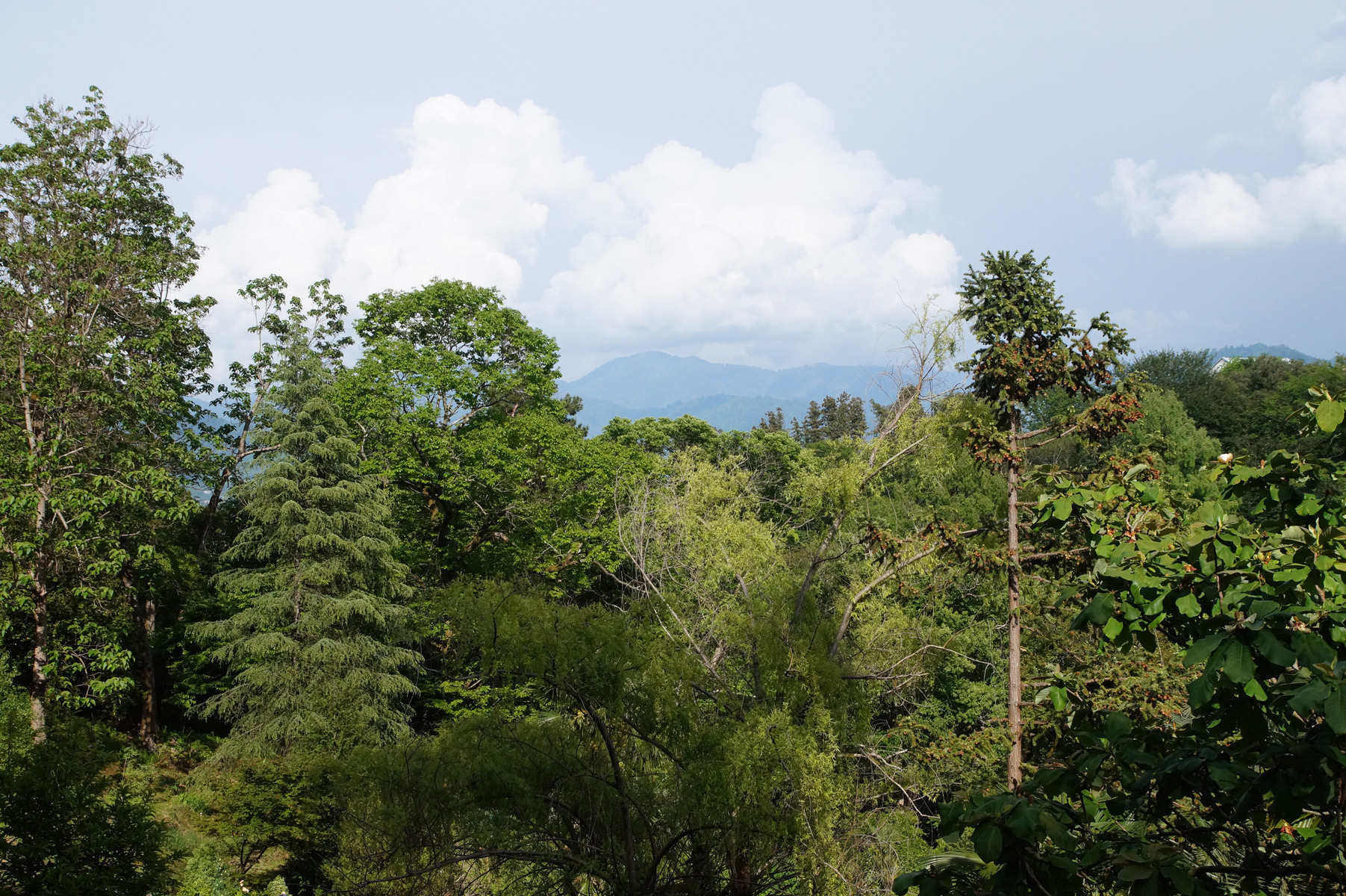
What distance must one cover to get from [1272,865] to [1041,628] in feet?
48.5

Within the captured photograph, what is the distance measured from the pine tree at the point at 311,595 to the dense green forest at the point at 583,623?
90mm

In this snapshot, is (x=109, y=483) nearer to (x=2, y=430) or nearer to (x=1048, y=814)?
(x=2, y=430)

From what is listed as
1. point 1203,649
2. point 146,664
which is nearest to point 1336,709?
point 1203,649

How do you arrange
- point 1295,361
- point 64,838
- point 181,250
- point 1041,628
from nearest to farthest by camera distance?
1. point 64,838
2. point 1041,628
3. point 181,250
4. point 1295,361

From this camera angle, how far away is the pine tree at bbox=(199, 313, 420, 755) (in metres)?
16.1

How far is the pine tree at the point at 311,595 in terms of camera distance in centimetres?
1606

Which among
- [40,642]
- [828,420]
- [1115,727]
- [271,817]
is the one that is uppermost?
[828,420]

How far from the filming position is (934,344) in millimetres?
11766

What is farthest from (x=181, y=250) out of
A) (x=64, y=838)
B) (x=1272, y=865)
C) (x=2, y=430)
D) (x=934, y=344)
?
(x=1272, y=865)

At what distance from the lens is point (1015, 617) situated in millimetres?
9148

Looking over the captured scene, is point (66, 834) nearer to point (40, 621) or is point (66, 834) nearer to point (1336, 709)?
point (40, 621)

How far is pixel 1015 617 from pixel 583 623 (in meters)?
4.88

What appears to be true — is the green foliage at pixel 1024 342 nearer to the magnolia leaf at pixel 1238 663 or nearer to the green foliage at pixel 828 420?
the magnolia leaf at pixel 1238 663

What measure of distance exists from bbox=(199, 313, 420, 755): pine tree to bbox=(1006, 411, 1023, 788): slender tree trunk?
11.1 m
